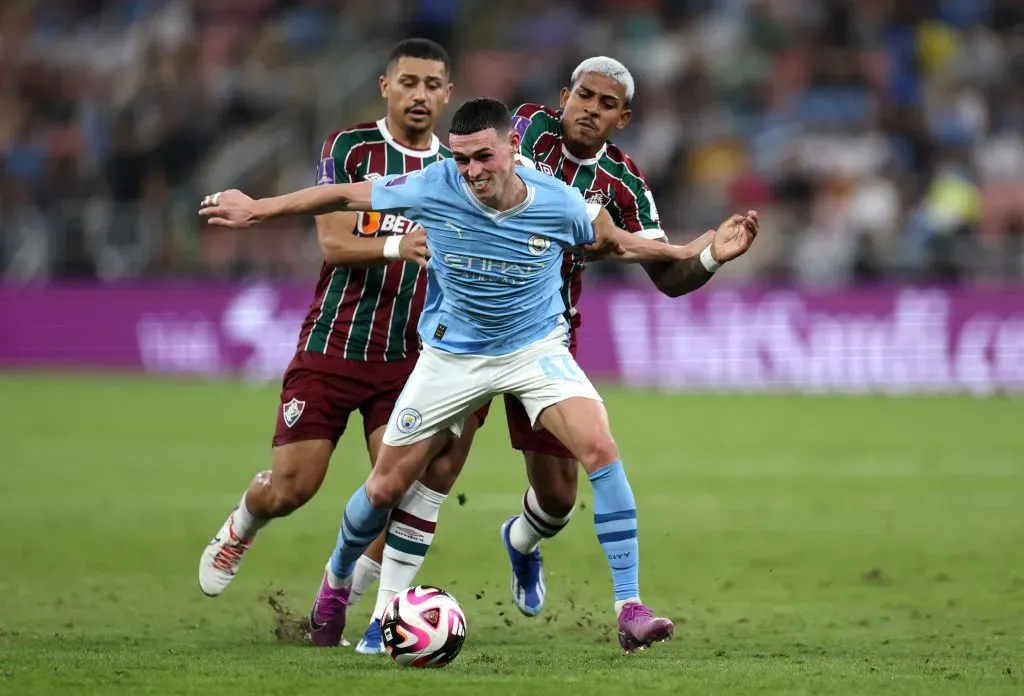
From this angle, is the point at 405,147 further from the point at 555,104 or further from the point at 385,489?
the point at 555,104

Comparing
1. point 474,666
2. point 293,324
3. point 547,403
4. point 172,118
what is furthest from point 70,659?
point 172,118

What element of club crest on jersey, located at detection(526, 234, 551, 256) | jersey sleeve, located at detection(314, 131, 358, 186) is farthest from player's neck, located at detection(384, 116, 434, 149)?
club crest on jersey, located at detection(526, 234, 551, 256)

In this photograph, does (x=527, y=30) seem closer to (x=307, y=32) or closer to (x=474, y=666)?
(x=307, y=32)

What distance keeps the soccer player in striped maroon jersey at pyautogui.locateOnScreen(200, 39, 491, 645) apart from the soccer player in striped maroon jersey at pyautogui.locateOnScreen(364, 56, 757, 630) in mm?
521

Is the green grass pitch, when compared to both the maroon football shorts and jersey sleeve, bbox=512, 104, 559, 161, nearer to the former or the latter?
the maroon football shorts

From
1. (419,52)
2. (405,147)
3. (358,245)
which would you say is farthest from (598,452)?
(419,52)

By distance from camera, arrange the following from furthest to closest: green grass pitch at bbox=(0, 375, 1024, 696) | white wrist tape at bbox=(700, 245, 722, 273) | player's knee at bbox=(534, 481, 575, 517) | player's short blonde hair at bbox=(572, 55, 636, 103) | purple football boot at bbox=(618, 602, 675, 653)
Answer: player's knee at bbox=(534, 481, 575, 517)
player's short blonde hair at bbox=(572, 55, 636, 103)
white wrist tape at bbox=(700, 245, 722, 273)
purple football boot at bbox=(618, 602, 675, 653)
green grass pitch at bbox=(0, 375, 1024, 696)

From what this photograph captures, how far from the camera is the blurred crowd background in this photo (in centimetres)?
2084

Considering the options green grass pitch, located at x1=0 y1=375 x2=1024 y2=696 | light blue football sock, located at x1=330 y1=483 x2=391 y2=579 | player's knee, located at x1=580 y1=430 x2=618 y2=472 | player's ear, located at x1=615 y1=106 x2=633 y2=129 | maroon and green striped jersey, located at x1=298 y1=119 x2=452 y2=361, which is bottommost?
green grass pitch, located at x1=0 y1=375 x2=1024 y2=696

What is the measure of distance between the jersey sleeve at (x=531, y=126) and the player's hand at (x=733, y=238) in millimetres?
958

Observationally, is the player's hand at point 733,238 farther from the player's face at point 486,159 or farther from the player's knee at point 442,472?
the player's knee at point 442,472

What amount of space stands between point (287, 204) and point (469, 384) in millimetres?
1079

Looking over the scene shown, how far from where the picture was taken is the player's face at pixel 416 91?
24.8 feet

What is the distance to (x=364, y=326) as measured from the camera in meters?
7.65
